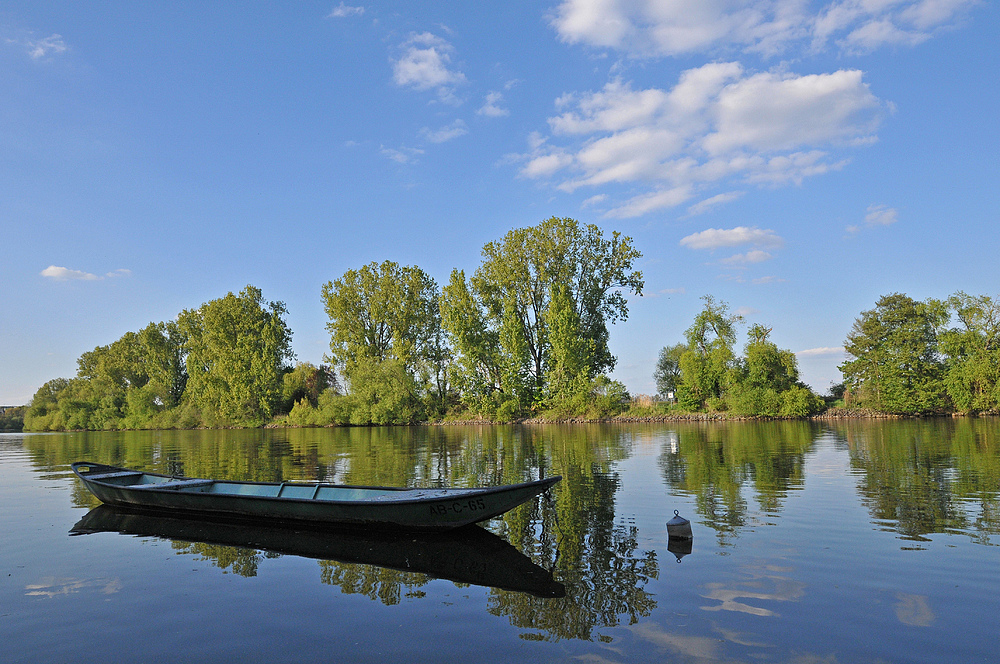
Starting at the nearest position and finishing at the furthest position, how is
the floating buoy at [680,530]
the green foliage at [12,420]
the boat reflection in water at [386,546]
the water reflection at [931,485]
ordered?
1. the boat reflection in water at [386,546]
2. the floating buoy at [680,530]
3. the water reflection at [931,485]
4. the green foliage at [12,420]

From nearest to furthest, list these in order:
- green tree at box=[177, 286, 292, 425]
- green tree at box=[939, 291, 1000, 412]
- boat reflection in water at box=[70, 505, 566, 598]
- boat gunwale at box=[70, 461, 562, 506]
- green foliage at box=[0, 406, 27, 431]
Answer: boat reflection in water at box=[70, 505, 566, 598] < boat gunwale at box=[70, 461, 562, 506] < green tree at box=[939, 291, 1000, 412] < green tree at box=[177, 286, 292, 425] < green foliage at box=[0, 406, 27, 431]

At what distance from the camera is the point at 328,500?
12.4 metres

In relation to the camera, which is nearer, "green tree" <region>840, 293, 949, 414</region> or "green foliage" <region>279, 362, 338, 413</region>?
"green tree" <region>840, 293, 949, 414</region>

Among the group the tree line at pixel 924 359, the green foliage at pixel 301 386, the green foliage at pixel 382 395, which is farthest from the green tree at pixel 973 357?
the green foliage at pixel 301 386

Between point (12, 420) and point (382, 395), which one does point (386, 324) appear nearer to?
point (382, 395)

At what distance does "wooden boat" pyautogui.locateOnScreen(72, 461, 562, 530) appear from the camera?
11.4 metres

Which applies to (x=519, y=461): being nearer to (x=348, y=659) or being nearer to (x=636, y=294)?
(x=348, y=659)

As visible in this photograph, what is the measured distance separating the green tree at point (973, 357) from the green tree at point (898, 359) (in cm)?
111

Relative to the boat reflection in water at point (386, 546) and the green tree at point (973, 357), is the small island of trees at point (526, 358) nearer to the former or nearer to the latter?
the green tree at point (973, 357)

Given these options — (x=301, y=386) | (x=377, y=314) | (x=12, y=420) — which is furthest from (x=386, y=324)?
(x=12, y=420)

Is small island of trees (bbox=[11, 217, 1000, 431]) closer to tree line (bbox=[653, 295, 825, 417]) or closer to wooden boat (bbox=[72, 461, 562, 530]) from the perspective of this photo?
tree line (bbox=[653, 295, 825, 417])

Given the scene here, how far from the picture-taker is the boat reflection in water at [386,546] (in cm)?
944

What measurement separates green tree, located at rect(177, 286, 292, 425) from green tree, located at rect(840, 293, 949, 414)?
224ft

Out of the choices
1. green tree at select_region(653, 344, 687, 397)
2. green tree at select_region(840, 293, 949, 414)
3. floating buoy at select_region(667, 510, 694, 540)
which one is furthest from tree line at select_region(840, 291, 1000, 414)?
floating buoy at select_region(667, 510, 694, 540)
